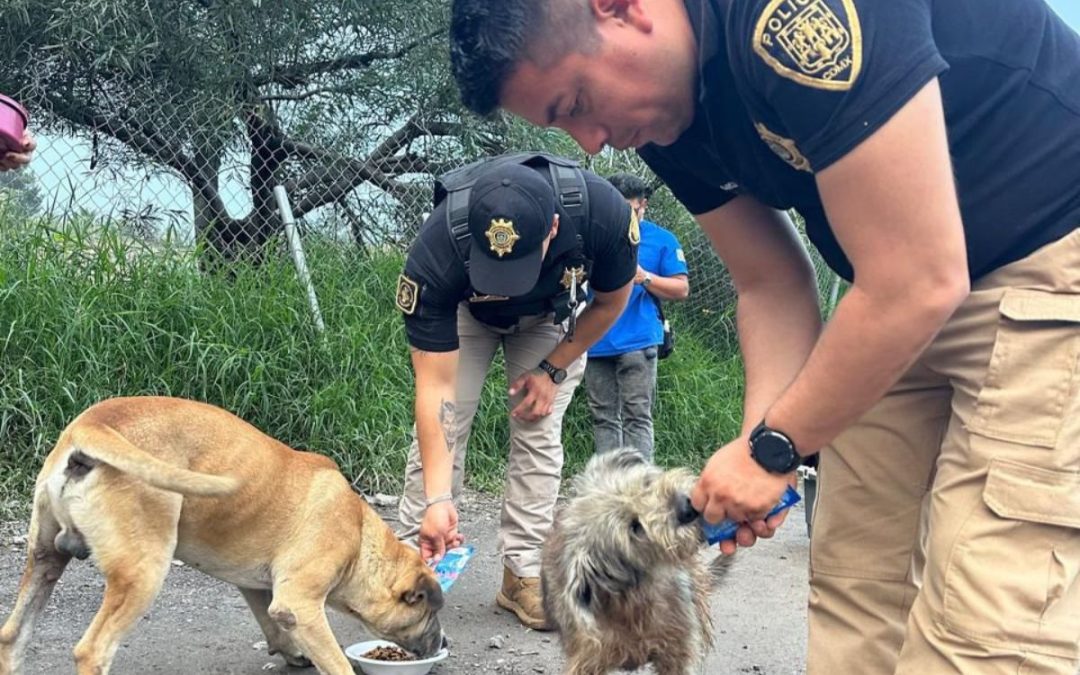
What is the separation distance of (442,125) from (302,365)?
7.15ft

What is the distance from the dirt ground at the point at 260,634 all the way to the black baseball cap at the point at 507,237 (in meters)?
1.47

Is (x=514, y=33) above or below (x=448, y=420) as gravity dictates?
above

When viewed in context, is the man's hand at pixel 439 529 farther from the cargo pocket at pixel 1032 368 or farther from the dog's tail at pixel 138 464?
the cargo pocket at pixel 1032 368

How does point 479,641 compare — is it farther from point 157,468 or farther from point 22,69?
point 22,69

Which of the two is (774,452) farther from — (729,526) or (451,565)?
(451,565)

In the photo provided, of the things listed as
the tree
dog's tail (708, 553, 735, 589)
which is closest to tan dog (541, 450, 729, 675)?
dog's tail (708, 553, 735, 589)

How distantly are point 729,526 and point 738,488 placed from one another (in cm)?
35

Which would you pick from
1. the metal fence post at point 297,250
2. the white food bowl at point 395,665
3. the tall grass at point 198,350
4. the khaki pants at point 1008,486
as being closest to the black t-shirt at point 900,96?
the khaki pants at point 1008,486

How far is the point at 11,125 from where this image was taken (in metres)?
3.53

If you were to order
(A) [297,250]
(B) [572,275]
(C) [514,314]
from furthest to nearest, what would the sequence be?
1. (A) [297,250]
2. (C) [514,314]
3. (B) [572,275]

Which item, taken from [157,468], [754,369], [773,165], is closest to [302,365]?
[157,468]

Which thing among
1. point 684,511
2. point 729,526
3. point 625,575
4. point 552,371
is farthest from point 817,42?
point 552,371

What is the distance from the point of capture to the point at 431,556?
12.2ft

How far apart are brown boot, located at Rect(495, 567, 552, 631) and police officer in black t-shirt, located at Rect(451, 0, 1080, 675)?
89.6 inches
